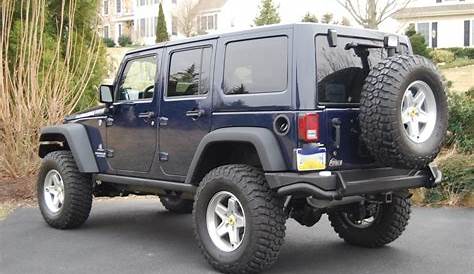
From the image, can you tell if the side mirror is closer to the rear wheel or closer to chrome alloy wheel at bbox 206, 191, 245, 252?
the rear wheel

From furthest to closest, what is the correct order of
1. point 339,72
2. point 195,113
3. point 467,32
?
point 467,32 → point 195,113 → point 339,72

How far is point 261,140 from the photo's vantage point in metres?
4.79

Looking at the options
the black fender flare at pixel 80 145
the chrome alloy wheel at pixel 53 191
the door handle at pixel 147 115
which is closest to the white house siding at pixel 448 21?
the chrome alloy wheel at pixel 53 191

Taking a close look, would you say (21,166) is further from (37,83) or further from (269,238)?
(269,238)

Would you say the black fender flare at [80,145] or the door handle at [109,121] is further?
the black fender flare at [80,145]

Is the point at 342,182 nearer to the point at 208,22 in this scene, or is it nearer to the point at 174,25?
the point at 208,22

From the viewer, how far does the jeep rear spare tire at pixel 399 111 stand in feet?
15.1

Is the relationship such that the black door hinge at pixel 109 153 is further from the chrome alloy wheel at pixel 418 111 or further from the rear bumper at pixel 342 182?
the chrome alloy wheel at pixel 418 111

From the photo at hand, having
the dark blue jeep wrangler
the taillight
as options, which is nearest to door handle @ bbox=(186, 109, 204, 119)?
the dark blue jeep wrangler

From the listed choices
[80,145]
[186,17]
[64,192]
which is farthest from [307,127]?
[186,17]

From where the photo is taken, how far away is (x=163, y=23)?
4734 centimetres

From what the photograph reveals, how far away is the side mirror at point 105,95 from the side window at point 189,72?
3.20 feet

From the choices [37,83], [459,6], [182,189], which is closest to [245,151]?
[182,189]

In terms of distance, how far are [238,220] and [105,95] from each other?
7.75 feet
